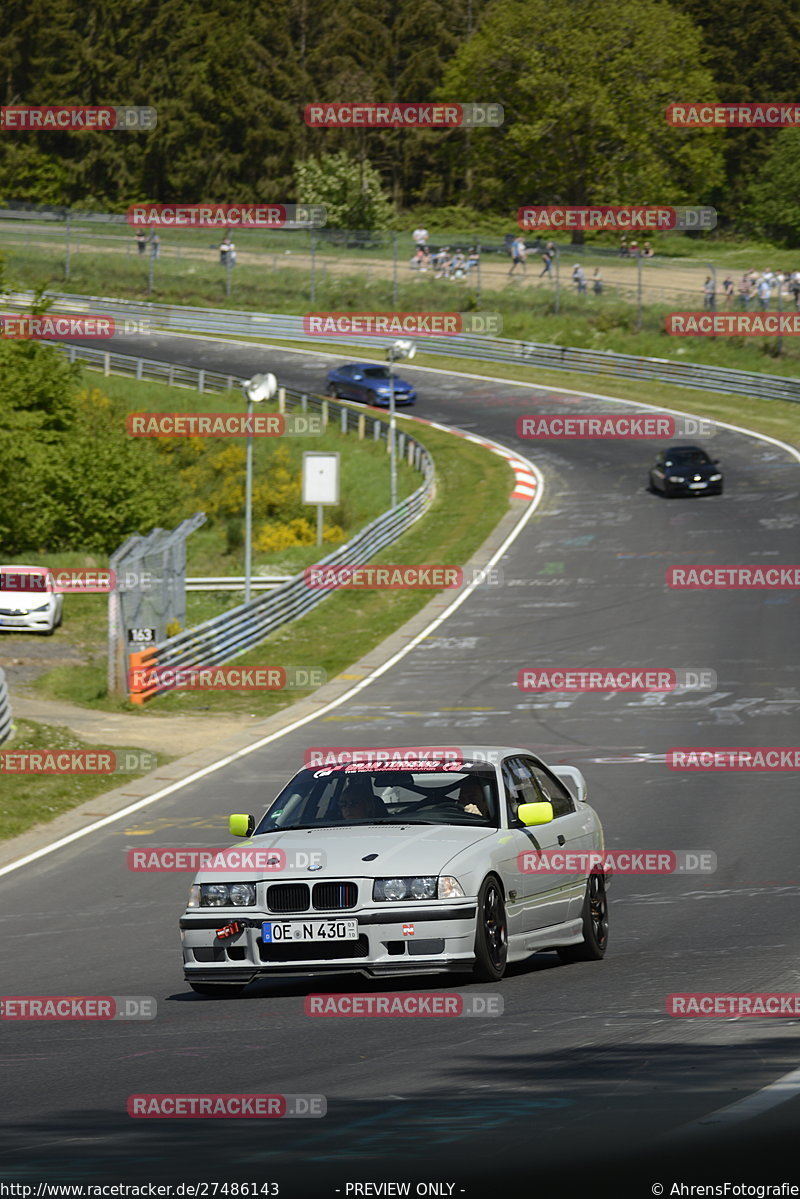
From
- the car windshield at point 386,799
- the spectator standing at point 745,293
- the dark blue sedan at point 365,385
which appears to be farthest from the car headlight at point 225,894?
the spectator standing at point 745,293

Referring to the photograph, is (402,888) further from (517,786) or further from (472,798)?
(517,786)

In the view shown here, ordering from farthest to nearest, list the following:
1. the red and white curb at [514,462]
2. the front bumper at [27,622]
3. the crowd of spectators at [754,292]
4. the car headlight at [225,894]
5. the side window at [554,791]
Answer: the crowd of spectators at [754,292] < the red and white curb at [514,462] < the front bumper at [27,622] < the side window at [554,791] < the car headlight at [225,894]

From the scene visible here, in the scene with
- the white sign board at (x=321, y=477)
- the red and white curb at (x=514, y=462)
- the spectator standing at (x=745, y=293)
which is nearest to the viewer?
the white sign board at (x=321, y=477)

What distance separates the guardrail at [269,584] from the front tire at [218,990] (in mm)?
20247

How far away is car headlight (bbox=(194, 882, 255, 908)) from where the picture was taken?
10.4m

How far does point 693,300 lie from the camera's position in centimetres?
7519

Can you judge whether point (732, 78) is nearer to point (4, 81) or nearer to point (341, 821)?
point (4, 81)

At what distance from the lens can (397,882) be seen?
33.6ft

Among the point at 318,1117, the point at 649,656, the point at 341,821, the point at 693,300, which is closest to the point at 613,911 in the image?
the point at 341,821

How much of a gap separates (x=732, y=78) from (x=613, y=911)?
11697 cm

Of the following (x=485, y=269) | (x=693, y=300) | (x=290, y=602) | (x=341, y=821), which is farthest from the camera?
(x=485, y=269)

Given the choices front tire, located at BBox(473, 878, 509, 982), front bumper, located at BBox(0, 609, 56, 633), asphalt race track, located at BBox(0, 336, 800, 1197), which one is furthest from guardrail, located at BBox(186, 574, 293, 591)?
front tire, located at BBox(473, 878, 509, 982)

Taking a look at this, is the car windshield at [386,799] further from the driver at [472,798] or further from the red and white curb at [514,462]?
the red and white curb at [514,462]

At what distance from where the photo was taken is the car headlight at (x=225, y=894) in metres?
10.4
